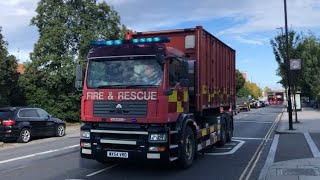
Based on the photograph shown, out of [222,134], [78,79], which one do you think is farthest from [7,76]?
[78,79]

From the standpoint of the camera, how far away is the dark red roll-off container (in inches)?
493

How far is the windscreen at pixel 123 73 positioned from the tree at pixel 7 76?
54.6ft

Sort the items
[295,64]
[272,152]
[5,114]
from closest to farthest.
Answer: [272,152] < [5,114] < [295,64]

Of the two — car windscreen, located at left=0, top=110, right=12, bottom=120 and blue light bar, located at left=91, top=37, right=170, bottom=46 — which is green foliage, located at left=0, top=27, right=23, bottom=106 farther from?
blue light bar, located at left=91, top=37, right=170, bottom=46

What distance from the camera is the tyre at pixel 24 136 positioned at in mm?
19109

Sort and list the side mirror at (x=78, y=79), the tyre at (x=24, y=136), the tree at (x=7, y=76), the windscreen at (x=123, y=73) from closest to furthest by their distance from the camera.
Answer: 1. the windscreen at (x=123, y=73)
2. the side mirror at (x=78, y=79)
3. the tyre at (x=24, y=136)
4. the tree at (x=7, y=76)

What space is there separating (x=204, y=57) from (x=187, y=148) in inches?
122

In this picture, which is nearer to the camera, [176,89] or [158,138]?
[158,138]

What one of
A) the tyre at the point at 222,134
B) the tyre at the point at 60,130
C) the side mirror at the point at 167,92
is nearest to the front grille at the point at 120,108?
the side mirror at the point at 167,92

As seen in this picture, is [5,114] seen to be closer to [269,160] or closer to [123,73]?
[123,73]

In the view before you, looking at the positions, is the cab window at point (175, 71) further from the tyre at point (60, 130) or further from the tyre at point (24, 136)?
the tyre at point (60, 130)

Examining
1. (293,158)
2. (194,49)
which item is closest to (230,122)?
(293,158)

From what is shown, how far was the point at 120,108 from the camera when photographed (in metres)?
10.2

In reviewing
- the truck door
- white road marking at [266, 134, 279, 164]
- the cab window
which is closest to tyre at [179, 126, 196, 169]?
the truck door
